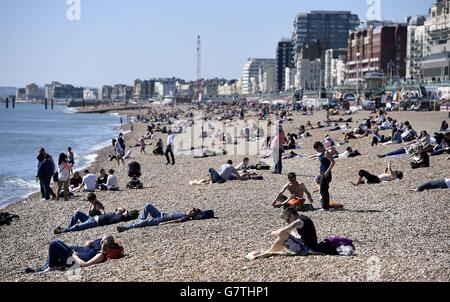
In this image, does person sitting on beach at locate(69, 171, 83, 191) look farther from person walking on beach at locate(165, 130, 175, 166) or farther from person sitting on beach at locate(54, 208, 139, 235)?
person sitting on beach at locate(54, 208, 139, 235)

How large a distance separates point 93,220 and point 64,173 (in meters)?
4.26

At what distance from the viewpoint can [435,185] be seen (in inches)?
617

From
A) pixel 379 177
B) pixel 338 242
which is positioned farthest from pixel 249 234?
pixel 379 177

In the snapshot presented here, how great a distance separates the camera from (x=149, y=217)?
13.8 metres

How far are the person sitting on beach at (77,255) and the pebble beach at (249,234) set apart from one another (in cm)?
17

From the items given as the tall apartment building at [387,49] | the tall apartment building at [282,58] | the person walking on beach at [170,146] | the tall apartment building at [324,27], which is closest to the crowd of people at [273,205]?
the person walking on beach at [170,146]

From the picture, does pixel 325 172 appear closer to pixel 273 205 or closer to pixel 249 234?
pixel 273 205

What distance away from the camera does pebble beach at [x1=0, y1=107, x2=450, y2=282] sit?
9.09 meters

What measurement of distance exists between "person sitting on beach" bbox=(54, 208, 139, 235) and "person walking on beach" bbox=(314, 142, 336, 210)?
3538 millimetres

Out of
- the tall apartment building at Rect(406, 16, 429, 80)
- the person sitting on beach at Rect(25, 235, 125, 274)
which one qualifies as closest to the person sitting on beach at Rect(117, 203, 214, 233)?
the person sitting on beach at Rect(25, 235, 125, 274)

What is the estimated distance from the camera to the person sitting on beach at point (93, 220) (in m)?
14.2

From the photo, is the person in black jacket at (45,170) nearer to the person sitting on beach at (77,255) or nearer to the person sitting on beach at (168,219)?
the person sitting on beach at (168,219)

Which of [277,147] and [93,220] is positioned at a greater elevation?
[277,147]

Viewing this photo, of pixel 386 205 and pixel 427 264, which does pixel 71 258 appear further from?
pixel 386 205
